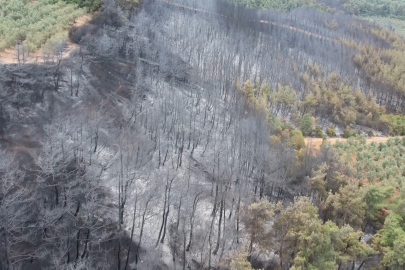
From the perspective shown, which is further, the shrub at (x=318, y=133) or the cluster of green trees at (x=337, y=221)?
the shrub at (x=318, y=133)

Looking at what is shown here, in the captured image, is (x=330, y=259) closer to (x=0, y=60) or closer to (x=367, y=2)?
(x=0, y=60)

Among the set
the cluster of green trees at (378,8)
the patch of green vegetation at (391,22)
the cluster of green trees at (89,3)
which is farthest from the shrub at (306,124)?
the cluster of green trees at (378,8)

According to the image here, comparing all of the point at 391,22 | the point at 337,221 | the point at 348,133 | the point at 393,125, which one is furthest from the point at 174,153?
the point at 391,22

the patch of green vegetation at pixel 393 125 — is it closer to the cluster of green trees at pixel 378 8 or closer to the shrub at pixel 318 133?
the shrub at pixel 318 133

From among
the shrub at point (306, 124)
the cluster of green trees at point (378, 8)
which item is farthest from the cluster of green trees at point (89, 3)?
the cluster of green trees at point (378, 8)

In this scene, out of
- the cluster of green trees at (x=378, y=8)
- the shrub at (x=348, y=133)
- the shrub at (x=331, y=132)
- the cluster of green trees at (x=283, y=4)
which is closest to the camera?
the shrub at (x=348, y=133)

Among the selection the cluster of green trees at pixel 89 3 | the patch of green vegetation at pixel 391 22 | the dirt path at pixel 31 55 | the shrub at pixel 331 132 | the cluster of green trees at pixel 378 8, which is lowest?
the shrub at pixel 331 132

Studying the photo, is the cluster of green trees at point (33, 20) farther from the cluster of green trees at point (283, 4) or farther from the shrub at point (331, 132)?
the cluster of green trees at point (283, 4)

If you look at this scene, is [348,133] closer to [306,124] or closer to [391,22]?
[306,124]

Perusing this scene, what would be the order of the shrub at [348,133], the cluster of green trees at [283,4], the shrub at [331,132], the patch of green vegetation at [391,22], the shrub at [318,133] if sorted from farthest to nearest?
the patch of green vegetation at [391,22] < the cluster of green trees at [283,4] < the shrub at [331,132] < the shrub at [348,133] < the shrub at [318,133]

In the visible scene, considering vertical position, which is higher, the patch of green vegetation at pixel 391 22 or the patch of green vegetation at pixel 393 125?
the patch of green vegetation at pixel 391 22
